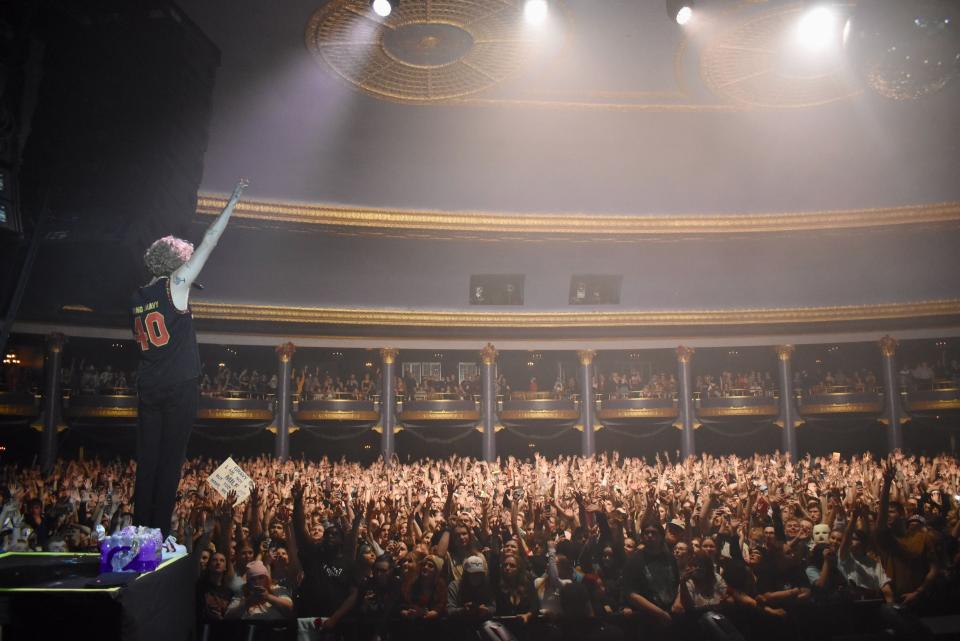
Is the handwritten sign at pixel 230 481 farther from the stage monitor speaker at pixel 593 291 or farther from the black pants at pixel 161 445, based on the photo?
the stage monitor speaker at pixel 593 291

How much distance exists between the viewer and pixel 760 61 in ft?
19.1

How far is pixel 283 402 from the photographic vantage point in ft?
28.3

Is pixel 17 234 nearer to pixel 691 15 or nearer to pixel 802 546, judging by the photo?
pixel 691 15

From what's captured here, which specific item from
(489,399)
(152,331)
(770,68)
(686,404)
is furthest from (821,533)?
(152,331)

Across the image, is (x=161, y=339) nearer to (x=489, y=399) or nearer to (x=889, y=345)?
(x=489, y=399)

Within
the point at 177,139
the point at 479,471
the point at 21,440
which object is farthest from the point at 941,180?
the point at 21,440

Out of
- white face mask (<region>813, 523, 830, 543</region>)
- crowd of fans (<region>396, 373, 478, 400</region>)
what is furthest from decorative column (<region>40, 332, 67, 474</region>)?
white face mask (<region>813, 523, 830, 543</region>)

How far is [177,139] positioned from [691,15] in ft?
13.0

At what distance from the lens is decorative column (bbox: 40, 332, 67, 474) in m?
7.43

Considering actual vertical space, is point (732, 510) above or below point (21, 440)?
below

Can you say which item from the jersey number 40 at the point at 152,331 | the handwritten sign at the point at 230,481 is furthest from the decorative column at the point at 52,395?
the jersey number 40 at the point at 152,331

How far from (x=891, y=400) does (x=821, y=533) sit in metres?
4.09

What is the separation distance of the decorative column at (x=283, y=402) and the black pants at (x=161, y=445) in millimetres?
4854

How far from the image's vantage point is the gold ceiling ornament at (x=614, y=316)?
8.95 metres
